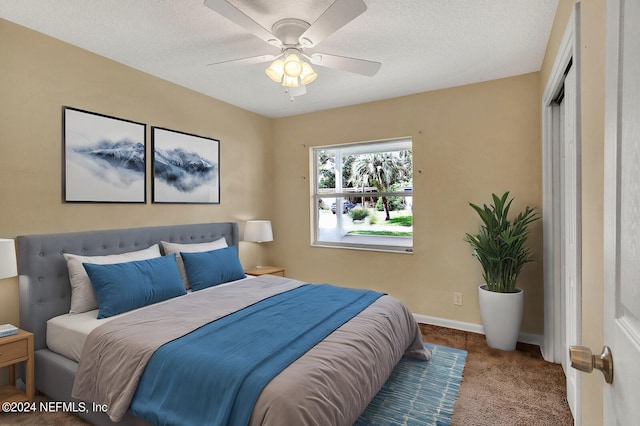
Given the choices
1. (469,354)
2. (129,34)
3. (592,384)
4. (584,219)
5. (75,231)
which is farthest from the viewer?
(469,354)

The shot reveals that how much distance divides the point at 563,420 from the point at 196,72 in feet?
12.7

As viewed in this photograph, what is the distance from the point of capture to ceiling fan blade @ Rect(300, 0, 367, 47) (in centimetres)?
171

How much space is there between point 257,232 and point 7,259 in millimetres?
2365

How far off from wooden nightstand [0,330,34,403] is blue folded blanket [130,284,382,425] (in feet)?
3.23

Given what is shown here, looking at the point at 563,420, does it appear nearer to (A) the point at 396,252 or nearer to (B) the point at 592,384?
(B) the point at 592,384

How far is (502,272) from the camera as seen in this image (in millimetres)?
3041

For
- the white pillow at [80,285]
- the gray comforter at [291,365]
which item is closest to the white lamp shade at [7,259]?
the white pillow at [80,285]

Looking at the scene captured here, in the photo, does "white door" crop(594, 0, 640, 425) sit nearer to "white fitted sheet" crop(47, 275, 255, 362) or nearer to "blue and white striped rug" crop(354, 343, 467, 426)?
"blue and white striped rug" crop(354, 343, 467, 426)

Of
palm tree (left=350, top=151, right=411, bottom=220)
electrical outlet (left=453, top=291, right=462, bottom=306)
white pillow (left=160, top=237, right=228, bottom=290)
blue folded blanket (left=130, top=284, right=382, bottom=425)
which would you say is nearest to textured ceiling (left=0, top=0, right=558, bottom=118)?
palm tree (left=350, top=151, right=411, bottom=220)

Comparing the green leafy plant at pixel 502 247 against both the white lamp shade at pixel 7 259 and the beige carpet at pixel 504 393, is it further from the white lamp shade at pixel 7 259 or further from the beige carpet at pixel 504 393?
the white lamp shade at pixel 7 259

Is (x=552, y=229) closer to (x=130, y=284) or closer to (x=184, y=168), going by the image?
(x=130, y=284)

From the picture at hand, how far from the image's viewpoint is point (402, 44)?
8.60 feet

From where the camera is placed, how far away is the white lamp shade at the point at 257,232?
4105 mm

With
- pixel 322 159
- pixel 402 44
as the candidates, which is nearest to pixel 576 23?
pixel 402 44
